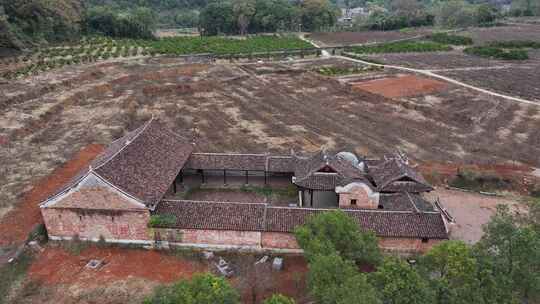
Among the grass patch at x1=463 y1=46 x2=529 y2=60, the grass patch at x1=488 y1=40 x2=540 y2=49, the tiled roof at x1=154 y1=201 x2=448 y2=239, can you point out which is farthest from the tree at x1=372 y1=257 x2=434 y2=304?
the grass patch at x1=488 y1=40 x2=540 y2=49

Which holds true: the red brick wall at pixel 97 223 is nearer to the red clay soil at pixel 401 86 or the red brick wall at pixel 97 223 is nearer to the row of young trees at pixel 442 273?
the row of young trees at pixel 442 273

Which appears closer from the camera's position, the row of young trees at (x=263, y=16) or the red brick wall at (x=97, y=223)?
the red brick wall at (x=97, y=223)

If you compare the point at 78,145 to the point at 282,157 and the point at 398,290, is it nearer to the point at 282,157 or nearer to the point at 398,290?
the point at 282,157

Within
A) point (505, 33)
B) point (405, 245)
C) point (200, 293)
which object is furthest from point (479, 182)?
point (505, 33)

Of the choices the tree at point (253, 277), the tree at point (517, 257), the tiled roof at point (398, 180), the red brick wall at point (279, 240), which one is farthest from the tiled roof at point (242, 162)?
the tree at point (517, 257)

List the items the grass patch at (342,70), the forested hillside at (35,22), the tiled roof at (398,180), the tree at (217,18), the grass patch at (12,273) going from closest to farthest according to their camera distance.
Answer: the grass patch at (12,273)
the tiled roof at (398,180)
the forested hillside at (35,22)
the grass patch at (342,70)
the tree at (217,18)

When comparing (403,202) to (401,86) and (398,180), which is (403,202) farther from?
(401,86)

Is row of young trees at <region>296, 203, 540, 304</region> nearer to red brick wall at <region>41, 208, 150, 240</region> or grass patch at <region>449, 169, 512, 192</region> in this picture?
red brick wall at <region>41, 208, 150, 240</region>
